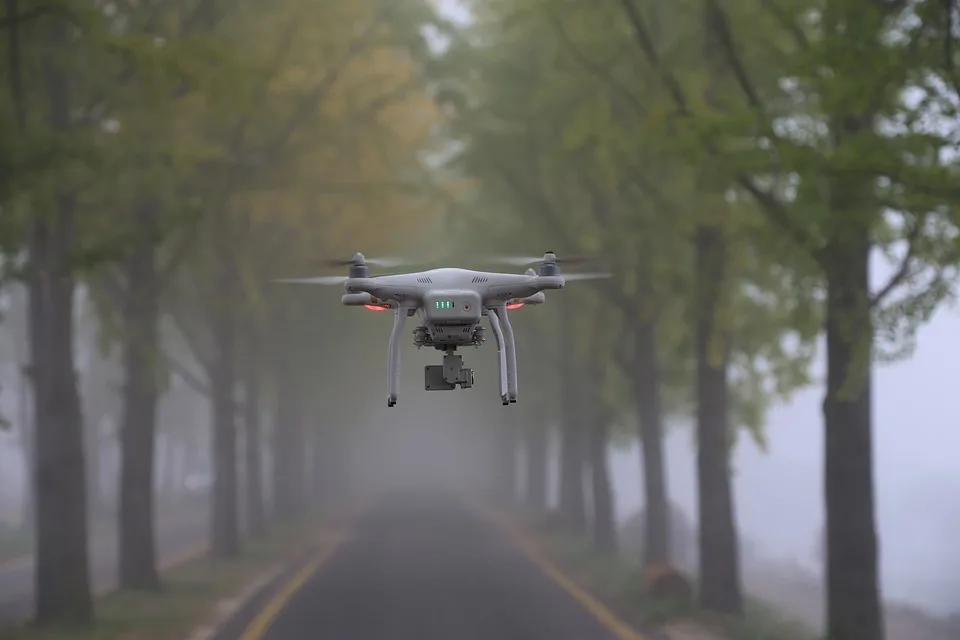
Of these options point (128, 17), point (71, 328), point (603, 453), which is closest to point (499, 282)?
point (71, 328)

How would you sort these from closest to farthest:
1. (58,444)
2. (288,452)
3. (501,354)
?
(501,354) < (58,444) < (288,452)

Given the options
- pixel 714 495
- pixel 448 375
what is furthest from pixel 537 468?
pixel 448 375

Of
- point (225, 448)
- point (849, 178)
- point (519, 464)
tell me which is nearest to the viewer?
point (849, 178)

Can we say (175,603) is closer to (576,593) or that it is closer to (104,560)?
(576,593)

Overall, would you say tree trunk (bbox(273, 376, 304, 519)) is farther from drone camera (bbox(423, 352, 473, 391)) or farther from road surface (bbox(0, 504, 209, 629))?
drone camera (bbox(423, 352, 473, 391))

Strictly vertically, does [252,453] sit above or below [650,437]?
below

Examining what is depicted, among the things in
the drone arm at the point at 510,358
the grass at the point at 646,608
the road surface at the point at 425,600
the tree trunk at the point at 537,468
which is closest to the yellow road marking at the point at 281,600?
the road surface at the point at 425,600

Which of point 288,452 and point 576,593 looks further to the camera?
point 288,452

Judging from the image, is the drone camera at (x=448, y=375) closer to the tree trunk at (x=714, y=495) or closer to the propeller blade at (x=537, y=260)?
the propeller blade at (x=537, y=260)

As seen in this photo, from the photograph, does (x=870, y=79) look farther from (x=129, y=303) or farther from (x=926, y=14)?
(x=129, y=303)
